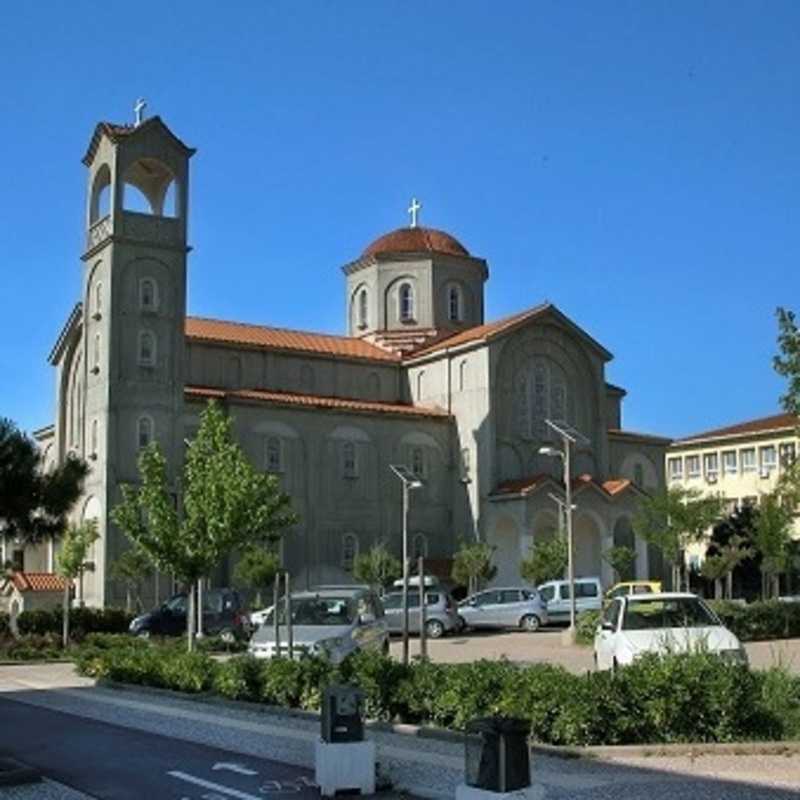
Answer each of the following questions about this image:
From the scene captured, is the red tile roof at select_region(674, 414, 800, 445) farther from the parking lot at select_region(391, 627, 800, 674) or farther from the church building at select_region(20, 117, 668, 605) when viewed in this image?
the parking lot at select_region(391, 627, 800, 674)

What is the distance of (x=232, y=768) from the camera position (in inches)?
474

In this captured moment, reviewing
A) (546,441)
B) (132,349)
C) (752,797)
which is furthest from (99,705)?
(546,441)

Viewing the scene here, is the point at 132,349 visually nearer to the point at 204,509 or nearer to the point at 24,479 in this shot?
the point at 204,509

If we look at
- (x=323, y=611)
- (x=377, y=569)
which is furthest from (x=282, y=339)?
(x=323, y=611)

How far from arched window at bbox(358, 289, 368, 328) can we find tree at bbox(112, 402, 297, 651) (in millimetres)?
40553

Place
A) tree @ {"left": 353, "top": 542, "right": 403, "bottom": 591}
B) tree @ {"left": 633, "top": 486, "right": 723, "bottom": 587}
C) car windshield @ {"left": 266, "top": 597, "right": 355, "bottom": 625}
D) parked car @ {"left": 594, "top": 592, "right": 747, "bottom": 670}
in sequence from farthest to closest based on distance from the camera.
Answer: tree @ {"left": 633, "top": 486, "right": 723, "bottom": 587} < tree @ {"left": 353, "top": 542, "right": 403, "bottom": 591} < car windshield @ {"left": 266, "top": 597, "right": 355, "bottom": 625} < parked car @ {"left": 594, "top": 592, "right": 747, "bottom": 670}

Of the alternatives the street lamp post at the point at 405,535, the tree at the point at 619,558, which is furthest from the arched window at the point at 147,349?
the tree at the point at 619,558

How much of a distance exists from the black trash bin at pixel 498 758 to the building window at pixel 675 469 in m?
79.5

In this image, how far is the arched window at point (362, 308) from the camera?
225 ft

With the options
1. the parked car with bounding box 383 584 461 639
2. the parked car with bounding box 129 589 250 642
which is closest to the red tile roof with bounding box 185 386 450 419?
the parked car with bounding box 129 589 250 642

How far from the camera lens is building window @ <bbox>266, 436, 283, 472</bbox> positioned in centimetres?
5469

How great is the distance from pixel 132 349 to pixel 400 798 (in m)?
43.6

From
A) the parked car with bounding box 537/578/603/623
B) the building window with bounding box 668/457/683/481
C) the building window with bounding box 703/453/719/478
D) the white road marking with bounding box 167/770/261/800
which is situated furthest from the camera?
the building window with bounding box 668/457/683/481

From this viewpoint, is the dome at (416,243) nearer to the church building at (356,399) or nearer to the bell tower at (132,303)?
the church building at (356,399)
